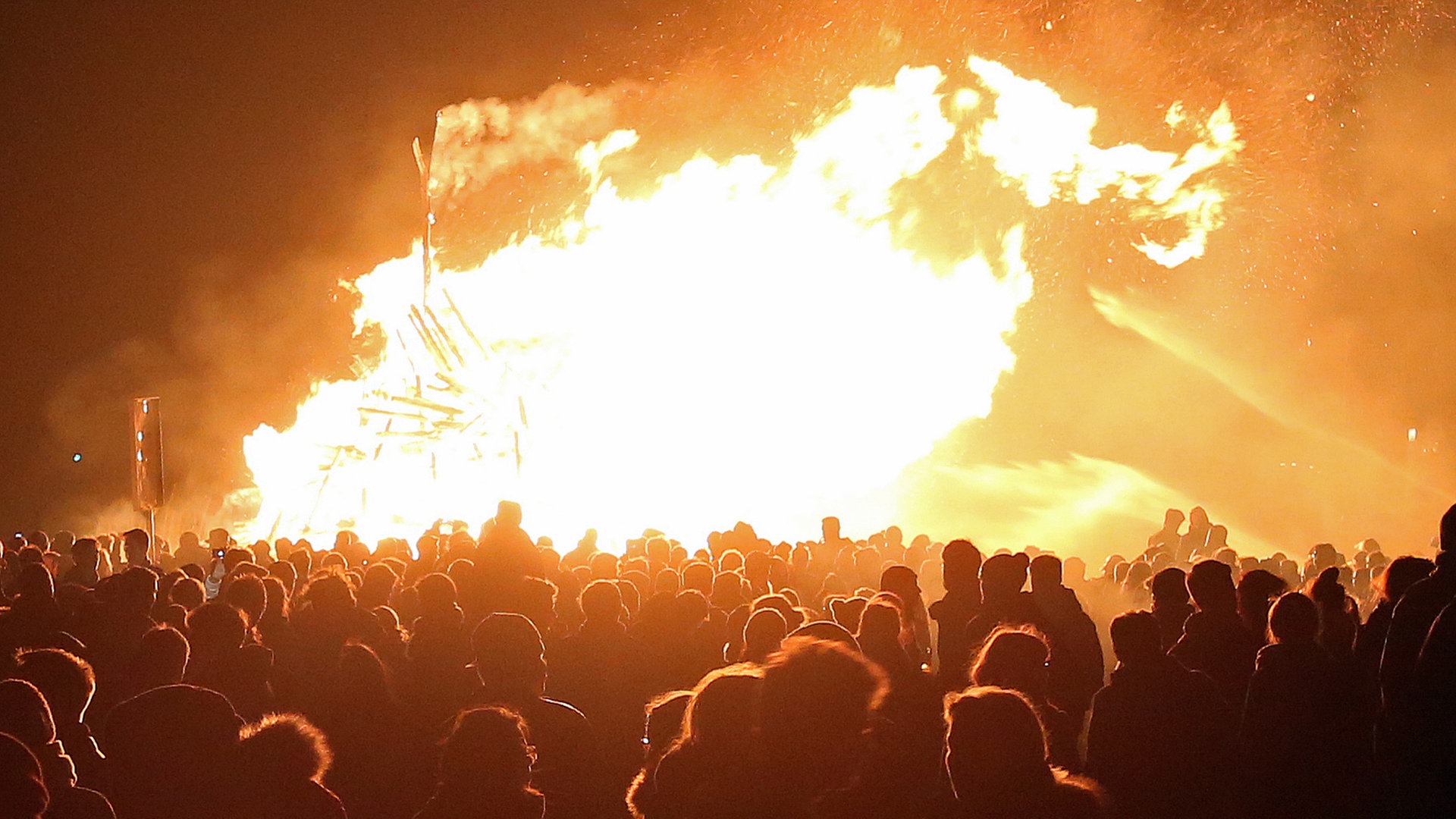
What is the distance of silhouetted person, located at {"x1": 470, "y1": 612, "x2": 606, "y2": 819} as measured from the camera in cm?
419

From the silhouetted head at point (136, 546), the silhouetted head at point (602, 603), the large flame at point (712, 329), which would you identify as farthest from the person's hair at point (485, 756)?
the large flame at point (712, 329)

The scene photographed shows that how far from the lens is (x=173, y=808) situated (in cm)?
301

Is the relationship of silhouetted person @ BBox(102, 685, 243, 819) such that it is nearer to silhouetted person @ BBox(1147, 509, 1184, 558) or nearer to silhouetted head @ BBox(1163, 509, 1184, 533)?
silhouetted person @ BBox(1147, 509, 1184, 558)

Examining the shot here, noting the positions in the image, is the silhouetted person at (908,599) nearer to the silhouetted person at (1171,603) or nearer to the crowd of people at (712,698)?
the crowd of people at (712,698)

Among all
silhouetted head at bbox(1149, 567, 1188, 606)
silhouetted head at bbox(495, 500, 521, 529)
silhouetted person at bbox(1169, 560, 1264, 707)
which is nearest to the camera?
silhouetted person at bbox(1169, 560, 1264, 707)

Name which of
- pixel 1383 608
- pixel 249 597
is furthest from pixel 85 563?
pixel 1383 608

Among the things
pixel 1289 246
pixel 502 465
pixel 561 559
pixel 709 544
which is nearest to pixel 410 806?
pixel 561 559

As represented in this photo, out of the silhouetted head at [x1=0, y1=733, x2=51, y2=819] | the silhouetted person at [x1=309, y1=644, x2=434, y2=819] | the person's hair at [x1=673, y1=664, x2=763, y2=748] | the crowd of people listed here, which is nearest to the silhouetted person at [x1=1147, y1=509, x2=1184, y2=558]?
the crowd of people

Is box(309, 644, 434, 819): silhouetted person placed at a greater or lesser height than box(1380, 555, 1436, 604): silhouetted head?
lesser

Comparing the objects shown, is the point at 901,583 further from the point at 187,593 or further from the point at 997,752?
the point at 187,593

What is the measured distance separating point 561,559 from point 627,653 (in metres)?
3.21

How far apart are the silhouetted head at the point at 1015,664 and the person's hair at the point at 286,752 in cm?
230

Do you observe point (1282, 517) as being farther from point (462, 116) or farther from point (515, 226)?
point (462, 116)

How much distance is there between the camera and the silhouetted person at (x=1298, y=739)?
12.7 ft
